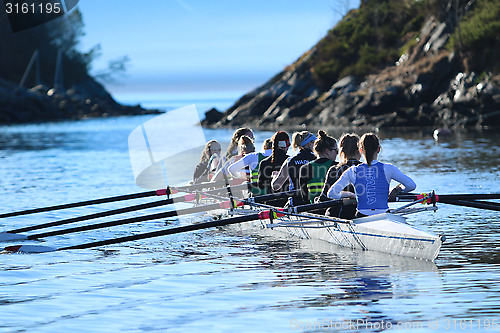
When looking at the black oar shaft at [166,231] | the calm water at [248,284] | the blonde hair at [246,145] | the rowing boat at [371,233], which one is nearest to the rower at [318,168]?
the rowing boat at [371,233]

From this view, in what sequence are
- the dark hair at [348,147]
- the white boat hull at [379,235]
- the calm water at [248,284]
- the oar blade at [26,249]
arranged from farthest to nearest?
the oar blade at [26,249], the dark hair at [348,147], the white boat hull at [379,235], the calm water at [248,284]

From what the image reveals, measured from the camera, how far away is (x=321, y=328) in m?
6.54

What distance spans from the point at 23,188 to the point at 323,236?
12.9m

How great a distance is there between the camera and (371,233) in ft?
31.0

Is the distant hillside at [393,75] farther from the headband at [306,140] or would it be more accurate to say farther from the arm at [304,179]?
the arm at [304,179]

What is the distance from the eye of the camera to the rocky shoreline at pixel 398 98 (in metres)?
43.8

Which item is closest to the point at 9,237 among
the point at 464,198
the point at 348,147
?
the point at 348,147

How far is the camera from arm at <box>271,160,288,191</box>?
1102cm

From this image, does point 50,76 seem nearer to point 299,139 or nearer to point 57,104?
point 57,104

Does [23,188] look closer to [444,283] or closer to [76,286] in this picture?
[76,286]

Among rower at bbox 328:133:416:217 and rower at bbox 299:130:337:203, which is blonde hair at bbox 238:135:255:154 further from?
rower at bbox 328:133:416:217

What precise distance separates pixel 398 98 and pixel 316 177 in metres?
39.5

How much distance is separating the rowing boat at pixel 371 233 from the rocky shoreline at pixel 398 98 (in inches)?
1383

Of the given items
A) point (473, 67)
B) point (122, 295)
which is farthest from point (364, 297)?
point (473, 67)
